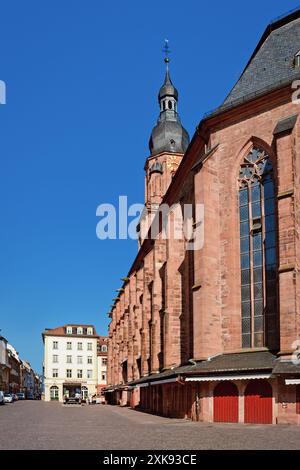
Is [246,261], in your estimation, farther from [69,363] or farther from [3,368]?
[69,363]

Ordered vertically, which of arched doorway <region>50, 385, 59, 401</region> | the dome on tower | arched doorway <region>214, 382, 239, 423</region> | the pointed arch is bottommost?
arched doorway <region>50, 385, 59, 401</region>

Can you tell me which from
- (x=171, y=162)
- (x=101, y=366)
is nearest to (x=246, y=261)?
(x=171, y=162)

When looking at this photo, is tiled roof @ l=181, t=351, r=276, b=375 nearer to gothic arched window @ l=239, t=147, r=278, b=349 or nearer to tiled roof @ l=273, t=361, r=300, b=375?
tiled roof @ l=273, t=361, r=300, b=375

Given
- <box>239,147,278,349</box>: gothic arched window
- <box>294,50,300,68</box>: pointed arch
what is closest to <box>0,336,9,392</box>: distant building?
<box>239,147,278,349</box>: gothic arched window

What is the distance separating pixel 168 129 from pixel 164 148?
2.46m

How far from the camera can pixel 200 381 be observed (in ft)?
92.9

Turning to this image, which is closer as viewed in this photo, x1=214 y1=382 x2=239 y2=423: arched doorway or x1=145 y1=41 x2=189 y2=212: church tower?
x1=214 y1=382 x2=239 y2=423: arched doorway

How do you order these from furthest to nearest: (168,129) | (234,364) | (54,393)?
(54,393) → (168,129) → (234,364)

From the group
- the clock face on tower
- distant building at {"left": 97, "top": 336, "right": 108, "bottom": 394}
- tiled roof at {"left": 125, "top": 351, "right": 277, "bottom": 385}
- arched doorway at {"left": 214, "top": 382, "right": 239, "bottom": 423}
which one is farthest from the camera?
distant building at {"left": 97, "top": 336, "right": 108, "bottom": 394}

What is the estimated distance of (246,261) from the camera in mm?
30062

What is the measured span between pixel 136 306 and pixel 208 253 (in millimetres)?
31779

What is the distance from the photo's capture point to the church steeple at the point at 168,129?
75.3 metres

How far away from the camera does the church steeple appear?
7531 cm

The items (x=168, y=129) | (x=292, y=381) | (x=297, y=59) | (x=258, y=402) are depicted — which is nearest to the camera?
(x=292, y=381)
